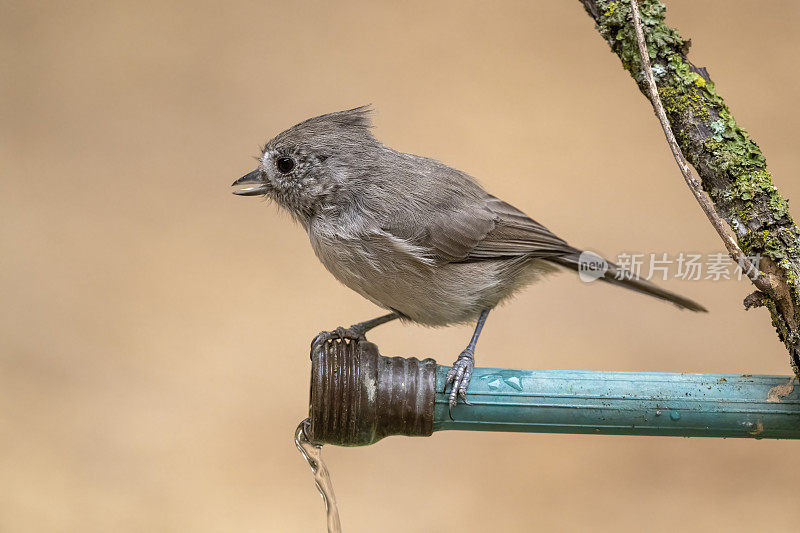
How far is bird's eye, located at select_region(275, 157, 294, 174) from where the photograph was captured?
2.55 meters

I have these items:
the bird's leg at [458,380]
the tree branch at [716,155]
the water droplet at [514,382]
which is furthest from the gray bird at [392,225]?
the tree branch at [716,155]

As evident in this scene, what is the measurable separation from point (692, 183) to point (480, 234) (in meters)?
0.85

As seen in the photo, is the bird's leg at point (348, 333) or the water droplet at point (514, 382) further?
the bird's leg at point (348, 333)

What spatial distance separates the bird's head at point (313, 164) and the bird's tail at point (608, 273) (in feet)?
2.68

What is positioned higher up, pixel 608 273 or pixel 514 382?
pixel 608 273

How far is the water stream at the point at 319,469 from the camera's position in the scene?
238cm

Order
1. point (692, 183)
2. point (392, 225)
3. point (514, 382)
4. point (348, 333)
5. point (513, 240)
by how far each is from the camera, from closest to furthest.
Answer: point (692, 183) < point (514, 382) < point (392, 225) < point (348, 333) < point (513, 240)

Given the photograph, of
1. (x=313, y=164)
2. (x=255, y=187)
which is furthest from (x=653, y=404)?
(x=255, y=187)

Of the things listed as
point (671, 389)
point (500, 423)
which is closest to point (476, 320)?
point (500, 423)

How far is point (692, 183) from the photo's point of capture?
1968 millimetres

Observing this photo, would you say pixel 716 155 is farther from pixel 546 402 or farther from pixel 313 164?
pixel 313 164

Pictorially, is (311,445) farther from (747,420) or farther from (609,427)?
(747,420)

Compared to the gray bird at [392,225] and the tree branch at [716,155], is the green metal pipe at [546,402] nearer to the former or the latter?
the tree branch at [716,155]

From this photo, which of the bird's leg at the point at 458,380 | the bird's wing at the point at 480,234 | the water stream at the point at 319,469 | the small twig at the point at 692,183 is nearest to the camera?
the small twig at the point at 692,183
